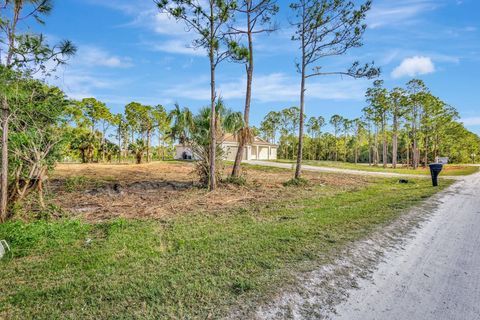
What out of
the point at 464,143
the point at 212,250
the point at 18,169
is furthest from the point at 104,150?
the point at 464,143

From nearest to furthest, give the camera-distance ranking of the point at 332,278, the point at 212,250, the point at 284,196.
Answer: the point at 332,278
the point at 212,250
the point at 284,196

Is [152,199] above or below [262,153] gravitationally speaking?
below

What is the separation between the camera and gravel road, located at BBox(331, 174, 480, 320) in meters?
2.67

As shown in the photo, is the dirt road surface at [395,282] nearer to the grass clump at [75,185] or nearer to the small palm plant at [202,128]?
the small palm plant at [202,128]

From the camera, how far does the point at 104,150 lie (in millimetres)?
37375

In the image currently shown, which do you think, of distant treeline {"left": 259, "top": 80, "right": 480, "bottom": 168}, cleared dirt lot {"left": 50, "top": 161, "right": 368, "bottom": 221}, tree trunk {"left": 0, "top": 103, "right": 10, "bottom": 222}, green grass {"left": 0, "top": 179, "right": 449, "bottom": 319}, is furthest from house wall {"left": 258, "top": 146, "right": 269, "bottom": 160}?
tree trunk {"left": 0, "top": 103, "right": 10, "bottom": 222}

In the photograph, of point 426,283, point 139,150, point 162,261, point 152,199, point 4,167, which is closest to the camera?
point 426,283

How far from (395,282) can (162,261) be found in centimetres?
314

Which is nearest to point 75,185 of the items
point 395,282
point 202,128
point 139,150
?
point 202,128

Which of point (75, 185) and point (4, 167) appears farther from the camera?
point (75, 185)

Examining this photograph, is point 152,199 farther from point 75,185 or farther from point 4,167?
point 75,185

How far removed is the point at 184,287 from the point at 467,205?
8.79 meters

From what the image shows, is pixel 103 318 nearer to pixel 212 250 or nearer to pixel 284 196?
pixel 212 250

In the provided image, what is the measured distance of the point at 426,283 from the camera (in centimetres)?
324
